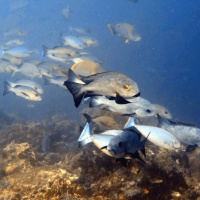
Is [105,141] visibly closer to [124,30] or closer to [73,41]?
[73,41]

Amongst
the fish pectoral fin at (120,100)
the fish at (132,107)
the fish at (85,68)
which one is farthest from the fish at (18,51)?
the fish pectoral fin at (120,100)

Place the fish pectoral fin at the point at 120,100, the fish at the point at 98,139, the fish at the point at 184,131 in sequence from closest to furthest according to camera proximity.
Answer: the fish pectoral fin at the point at 120,100 < the fish at the point at 98,139 < the fish at the point at 184,131

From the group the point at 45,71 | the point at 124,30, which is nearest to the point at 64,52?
the point at 45,71

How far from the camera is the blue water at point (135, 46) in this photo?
33594 mm

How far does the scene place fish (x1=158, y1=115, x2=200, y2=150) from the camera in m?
4.88

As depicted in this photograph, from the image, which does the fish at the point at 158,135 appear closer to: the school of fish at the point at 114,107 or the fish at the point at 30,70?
the school of fish at the point at 114,107

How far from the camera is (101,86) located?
10.2 ft

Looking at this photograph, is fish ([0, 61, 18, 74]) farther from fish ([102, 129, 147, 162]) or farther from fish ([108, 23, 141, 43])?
fish ([102, 129, 147, 162])

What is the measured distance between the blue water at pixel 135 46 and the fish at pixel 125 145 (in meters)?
19.2

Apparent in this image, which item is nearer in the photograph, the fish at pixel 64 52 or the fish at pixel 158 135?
the fish at pixel 158 135

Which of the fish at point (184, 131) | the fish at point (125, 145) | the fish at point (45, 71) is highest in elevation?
the fish at point (125, 145)

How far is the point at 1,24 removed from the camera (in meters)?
62.2

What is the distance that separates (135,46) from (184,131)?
77.0 metres

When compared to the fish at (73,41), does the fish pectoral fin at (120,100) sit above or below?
above
